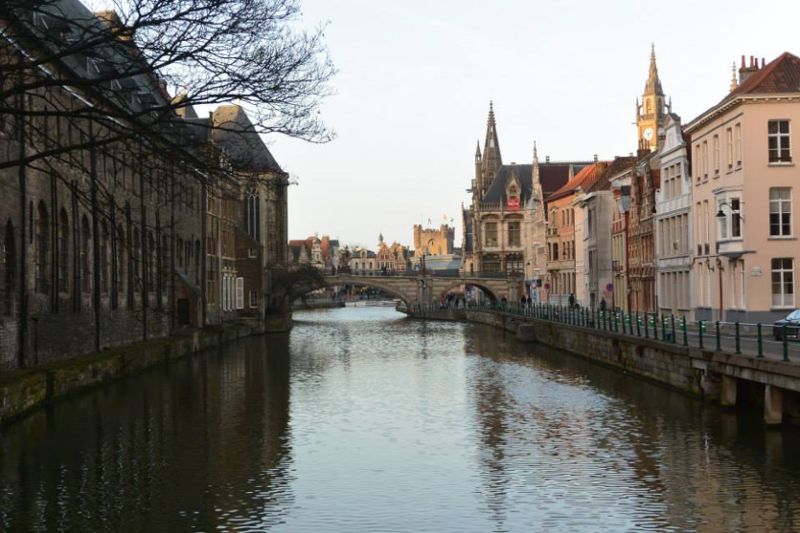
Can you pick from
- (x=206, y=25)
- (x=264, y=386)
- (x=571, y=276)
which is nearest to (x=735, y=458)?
(x=206, y=25)

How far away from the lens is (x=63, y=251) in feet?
116

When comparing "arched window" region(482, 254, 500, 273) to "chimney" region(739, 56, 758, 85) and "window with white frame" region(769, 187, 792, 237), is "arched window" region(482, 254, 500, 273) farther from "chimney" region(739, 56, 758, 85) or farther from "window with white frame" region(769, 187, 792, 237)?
"window with white frame" region(769, 187, 792, 237)

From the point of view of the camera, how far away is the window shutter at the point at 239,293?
73.8 meters

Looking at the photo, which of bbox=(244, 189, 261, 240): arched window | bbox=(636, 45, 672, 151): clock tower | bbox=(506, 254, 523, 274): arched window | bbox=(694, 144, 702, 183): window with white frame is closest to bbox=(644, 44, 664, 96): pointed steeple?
bbox=(636, 45, 672, 151): clock tower

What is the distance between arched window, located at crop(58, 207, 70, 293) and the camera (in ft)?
113

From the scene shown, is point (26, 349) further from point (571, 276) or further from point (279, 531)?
point (571, 276)

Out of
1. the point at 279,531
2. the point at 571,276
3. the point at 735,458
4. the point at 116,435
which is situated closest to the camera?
the point at 279,531

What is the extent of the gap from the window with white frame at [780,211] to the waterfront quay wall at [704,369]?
23.6 feet

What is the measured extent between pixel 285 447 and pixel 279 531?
23.2 feet

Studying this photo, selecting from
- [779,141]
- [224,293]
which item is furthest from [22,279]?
[224,293]

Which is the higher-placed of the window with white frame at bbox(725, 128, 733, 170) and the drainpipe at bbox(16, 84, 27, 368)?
the window with white frame at bbox(725, 128, 733, 170)

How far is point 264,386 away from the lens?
113 feet

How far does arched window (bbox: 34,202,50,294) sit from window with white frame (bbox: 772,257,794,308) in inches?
990

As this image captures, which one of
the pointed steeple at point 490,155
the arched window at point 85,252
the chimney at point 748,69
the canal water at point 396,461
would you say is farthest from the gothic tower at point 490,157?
the canal water at point 396,461
